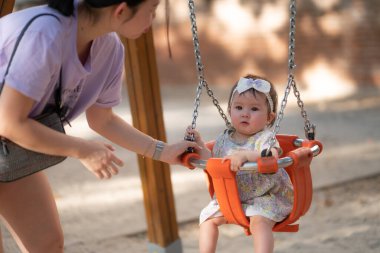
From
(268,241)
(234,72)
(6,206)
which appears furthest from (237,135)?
(234,72)

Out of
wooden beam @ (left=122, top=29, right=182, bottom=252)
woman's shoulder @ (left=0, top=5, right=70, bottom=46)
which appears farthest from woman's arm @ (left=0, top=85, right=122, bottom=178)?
wooden beam @ (left=122, top=29, right=182, bottom=252)

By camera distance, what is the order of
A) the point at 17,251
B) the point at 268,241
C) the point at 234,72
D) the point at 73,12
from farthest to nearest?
the point at 234,72 < the point at 17,251 < the point at 268,241 < the point at 73,12

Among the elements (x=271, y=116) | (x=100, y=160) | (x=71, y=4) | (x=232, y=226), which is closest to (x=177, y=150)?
(x=271, y=116)

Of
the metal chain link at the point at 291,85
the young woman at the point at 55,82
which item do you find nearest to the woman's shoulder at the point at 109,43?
the young woman at the point at 55,82

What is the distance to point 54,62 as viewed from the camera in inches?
74.5

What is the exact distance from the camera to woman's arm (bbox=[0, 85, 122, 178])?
1.85 metres

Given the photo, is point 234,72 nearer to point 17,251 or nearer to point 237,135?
point 17,251

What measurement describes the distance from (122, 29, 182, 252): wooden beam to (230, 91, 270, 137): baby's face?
1.06 metres

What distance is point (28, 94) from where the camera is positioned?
1846mm

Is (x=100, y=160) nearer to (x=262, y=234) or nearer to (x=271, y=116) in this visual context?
(x=262, y=234)

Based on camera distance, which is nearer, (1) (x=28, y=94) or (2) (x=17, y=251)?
(1) (x=28, y=94)

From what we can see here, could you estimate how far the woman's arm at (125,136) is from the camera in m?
2.46

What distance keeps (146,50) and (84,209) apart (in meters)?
1.98

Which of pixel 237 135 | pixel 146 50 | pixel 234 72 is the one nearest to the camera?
pixel 237 135
